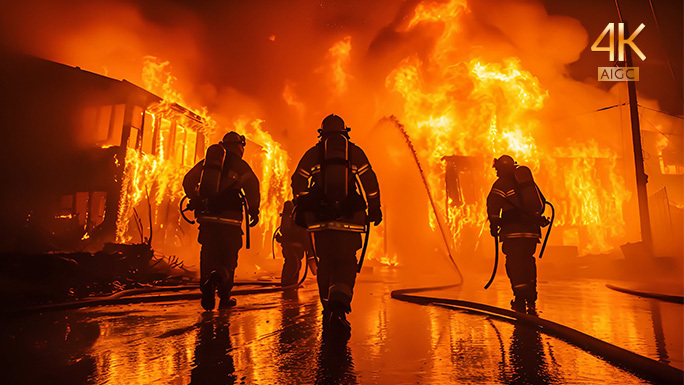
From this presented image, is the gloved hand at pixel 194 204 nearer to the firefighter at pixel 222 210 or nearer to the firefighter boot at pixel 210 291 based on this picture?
the firefighter at pixel 222 210

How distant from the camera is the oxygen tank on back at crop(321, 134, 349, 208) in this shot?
12.9ft

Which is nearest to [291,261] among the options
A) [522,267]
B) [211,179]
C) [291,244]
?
[291,244]

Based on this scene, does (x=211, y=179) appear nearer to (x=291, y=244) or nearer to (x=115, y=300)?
(x=115, y=300)

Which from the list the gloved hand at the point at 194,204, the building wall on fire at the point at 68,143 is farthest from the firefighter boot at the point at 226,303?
the building wall on fire at the point at 68,143

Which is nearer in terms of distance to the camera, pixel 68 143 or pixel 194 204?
pixel 194 204

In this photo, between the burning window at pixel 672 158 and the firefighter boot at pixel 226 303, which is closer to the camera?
the firefighter boot at pixel 226 303

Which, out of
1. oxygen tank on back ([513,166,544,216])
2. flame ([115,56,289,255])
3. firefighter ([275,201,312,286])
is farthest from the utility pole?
flame ([115,56,289,255])

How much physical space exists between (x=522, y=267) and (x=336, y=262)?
10.1ft

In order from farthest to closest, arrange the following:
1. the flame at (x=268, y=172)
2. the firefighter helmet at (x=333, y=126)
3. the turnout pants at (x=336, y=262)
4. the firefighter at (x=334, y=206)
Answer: the flame at (x=268, y=172) < the firefighter helmet at (x=333, y=126) < the firefighter at (x=334, y=206) < the turnout pants at (x=336, y=262)

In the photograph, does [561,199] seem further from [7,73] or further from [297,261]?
[7,73]

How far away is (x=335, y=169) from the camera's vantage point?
401 cm

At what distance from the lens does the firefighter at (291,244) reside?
27.4 ft

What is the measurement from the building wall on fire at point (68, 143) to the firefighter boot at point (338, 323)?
1586 cm

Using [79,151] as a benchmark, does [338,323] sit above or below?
below
